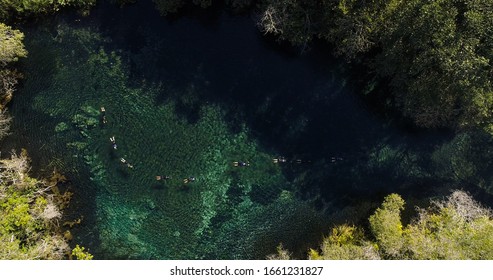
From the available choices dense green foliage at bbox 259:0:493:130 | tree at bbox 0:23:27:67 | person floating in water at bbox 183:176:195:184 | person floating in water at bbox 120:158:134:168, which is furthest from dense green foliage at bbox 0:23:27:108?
dense green foliage at bbox 259:0:493:130

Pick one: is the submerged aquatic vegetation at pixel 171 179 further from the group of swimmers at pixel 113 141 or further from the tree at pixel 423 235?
the tree at pixel 423 235

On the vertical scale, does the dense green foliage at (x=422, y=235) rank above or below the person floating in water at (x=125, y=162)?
above

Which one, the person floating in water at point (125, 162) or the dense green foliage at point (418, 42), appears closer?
the dense green foliage at point (418, 42)

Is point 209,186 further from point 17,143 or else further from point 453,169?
point 453,169

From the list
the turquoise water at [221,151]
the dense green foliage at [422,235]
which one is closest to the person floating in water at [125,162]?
the turquoise water at [221,151]

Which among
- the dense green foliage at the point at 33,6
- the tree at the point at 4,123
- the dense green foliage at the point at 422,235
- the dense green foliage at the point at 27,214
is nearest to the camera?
the dense green foliage at the point at 422,235

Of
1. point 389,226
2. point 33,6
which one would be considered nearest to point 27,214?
point 33,6
